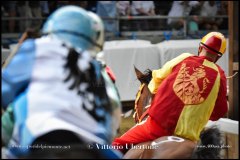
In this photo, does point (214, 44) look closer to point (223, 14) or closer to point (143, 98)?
point (143, 98)

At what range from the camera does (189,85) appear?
14.0ft

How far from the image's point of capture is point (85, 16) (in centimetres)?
243

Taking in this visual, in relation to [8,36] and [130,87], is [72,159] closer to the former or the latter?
[130,87]

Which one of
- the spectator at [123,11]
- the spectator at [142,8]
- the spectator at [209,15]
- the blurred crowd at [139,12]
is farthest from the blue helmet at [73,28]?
the spectator at [209,15]

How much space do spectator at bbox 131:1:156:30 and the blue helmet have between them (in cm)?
928

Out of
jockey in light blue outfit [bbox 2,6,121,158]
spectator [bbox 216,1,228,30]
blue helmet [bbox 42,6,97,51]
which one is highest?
blue helmet [bbox 42,6,97,51]

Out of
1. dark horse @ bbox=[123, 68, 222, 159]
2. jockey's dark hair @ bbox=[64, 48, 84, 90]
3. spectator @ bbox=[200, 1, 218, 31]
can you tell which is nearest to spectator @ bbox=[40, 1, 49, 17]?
spectator @ bbox=[200, 1, 218, 31]

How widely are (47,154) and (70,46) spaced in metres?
0.49

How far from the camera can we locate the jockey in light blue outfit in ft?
7.25

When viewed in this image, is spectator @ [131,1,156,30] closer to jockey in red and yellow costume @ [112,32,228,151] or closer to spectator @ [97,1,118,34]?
spectator @ [97,1,118,34]

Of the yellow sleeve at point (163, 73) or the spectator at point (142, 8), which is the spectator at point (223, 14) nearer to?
the spectator at point (142, 8)

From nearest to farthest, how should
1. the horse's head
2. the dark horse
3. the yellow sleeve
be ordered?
the dark horse → the yellow sleeve → the horse's head

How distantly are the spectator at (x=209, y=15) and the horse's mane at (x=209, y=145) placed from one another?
311 inches

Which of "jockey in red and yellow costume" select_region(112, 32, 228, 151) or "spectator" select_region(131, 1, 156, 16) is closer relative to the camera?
"jockey in red and yellow costume" select_region(112, 32, 228, 151)
